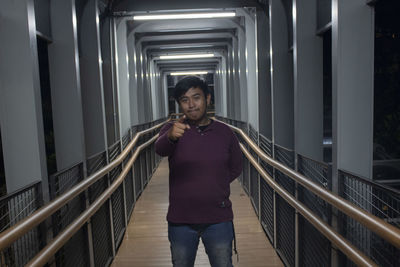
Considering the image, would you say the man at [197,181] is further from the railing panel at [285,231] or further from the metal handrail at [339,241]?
the railing panel at [285,231]

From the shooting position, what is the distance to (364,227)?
73.7 inches

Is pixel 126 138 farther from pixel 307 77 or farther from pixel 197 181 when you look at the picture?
pixel 197 181

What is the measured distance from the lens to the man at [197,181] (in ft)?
6.04

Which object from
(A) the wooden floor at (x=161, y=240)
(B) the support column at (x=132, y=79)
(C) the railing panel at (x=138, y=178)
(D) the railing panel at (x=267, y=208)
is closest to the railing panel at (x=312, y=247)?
(A) the wooden floor at (x=161, y=240)

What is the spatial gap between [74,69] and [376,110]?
2.57m

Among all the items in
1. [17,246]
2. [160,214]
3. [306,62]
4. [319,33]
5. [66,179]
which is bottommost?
[160,214]

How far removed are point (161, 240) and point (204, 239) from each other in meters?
2.28

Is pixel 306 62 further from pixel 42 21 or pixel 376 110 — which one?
pixel 42 21

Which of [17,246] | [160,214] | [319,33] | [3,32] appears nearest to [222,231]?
[17,246]

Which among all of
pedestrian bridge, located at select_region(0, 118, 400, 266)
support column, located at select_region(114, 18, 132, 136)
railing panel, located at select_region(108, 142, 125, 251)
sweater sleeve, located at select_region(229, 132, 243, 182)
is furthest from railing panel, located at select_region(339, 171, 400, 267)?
support column, located at select_region(114, 18, 132, 136)

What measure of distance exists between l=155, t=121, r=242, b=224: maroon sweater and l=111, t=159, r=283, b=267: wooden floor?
125cm

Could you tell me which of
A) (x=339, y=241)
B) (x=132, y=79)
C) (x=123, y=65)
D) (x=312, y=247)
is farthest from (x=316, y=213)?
(x=132, y=79)

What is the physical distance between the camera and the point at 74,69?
10.1 feet

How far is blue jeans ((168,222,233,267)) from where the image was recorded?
1.88 metres
